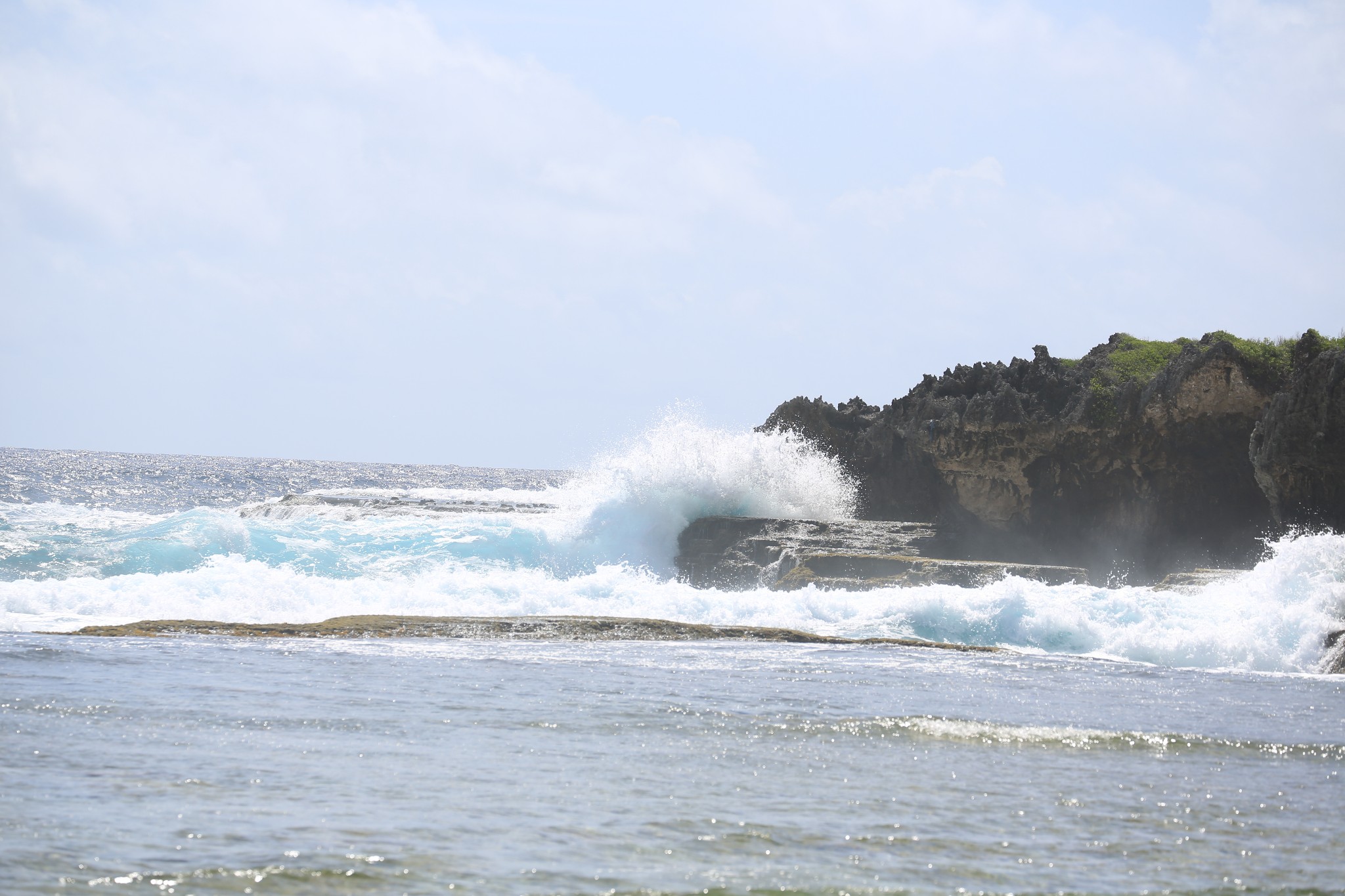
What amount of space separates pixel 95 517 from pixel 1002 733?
2896cm

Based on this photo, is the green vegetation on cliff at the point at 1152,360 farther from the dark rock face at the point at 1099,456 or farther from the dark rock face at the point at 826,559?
the dark rock face at the point at 826,559

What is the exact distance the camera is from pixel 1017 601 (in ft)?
39.6

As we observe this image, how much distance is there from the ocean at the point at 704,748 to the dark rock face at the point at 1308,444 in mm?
3538

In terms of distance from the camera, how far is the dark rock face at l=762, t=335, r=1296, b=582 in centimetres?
1845

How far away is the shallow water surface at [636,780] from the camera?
134 inches

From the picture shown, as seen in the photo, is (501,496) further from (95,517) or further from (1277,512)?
(1277,512)

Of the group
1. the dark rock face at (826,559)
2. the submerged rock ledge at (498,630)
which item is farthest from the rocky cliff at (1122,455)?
the submerged rock ledge at (498,630)

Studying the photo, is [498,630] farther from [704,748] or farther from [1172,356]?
[1172,356]

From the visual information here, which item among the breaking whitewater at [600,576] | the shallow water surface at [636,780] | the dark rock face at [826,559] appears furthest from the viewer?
the dark rock face at [826,559]

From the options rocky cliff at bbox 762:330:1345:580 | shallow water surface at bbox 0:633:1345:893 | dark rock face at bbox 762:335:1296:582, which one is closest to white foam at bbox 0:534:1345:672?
shallow water surface at bbox 0:633:1345:893

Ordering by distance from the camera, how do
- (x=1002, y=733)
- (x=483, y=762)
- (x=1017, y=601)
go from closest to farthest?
(x=483, y=762), (x=1002, y=733), (x=1017, y=601)

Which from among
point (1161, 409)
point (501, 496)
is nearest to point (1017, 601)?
point (1161, 409)

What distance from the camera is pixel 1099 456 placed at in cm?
2000

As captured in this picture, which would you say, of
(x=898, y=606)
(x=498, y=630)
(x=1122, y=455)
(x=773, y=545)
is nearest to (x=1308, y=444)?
(x=1122, y=455)
